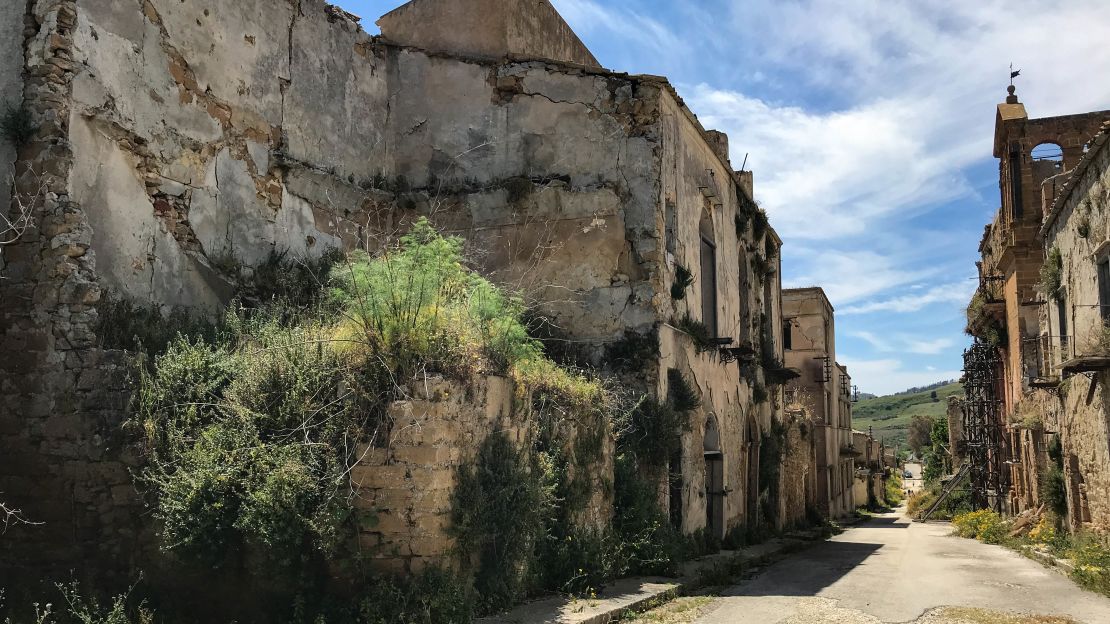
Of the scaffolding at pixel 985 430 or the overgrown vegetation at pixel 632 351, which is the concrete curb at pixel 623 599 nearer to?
the overgrown vegetation at pixel 632 351

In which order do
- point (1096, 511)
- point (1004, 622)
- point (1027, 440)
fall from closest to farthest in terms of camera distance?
point (1004, 622) → point (1096, 511) → point (1027, 440)

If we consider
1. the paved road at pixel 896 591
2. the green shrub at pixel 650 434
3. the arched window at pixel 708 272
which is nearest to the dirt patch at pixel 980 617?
the paved road at pixel 896 591

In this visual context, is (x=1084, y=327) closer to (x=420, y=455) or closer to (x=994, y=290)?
(x=994, y=290)

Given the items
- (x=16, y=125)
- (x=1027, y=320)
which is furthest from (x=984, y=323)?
(x=16, y=125)

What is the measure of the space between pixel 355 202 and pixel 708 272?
23.0ft

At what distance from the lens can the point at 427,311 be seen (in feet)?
26.2

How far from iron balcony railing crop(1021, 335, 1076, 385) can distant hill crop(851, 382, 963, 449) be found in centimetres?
10239

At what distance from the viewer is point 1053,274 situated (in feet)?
59.9

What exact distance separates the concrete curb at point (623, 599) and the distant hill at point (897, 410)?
116 metres

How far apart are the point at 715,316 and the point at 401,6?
8.04 metres

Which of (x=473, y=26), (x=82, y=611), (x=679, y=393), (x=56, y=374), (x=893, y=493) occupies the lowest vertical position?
(x=893, y=493)

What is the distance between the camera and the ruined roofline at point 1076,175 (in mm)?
14336

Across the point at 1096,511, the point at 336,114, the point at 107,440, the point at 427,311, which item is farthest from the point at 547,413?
the point at 1096,511

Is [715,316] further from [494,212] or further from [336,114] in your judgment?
[336,114]
